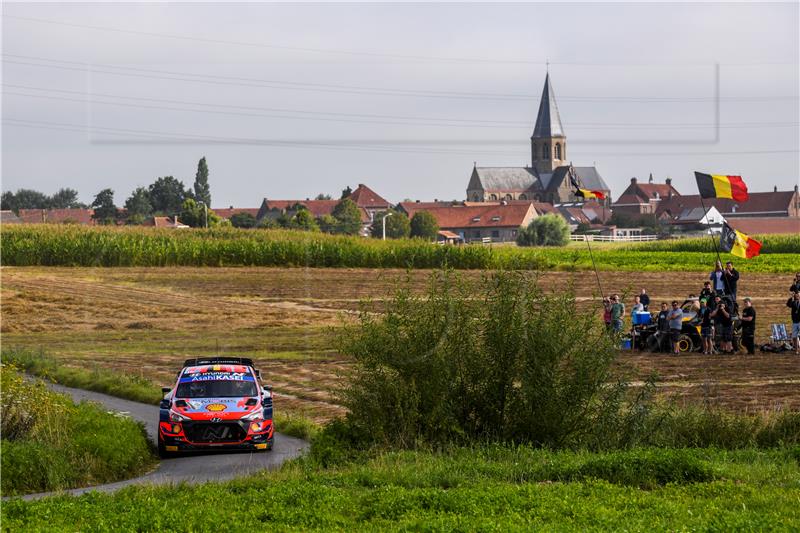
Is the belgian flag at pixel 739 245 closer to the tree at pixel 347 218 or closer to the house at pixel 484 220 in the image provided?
the tree at pixel 347 218

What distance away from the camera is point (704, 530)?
12.1 m

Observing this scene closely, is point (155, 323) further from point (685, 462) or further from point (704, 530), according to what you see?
point (704, 530)

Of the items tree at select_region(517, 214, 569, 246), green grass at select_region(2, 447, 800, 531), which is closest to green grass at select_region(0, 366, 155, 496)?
green grass at select_region(2, 447, 800, 531)

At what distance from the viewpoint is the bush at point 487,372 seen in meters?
19.2

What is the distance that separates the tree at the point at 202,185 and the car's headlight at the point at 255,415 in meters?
66.1

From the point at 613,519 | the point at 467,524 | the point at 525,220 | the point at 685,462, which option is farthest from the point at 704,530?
the point at 525,220

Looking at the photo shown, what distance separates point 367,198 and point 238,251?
8004 cm

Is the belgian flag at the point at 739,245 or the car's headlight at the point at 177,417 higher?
the belgian flag at the point at 739,245

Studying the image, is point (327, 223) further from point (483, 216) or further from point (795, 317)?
point (795, 317)

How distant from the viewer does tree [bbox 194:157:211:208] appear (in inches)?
3450

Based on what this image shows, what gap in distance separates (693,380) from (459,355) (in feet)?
29.9

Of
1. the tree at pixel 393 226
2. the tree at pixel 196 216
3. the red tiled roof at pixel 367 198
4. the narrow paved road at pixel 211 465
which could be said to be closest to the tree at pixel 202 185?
the tree at pixel 196 216

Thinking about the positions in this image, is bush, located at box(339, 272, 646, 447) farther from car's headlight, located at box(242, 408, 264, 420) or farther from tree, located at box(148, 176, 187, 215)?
tree, located at box(148, 176, 187, 215)

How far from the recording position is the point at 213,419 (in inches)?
826
